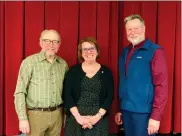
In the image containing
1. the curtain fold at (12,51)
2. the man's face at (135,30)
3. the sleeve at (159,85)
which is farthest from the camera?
the curtain fold at (12,51)

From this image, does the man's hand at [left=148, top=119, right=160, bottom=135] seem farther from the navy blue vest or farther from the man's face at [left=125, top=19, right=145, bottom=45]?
the man's face at [left=125, top=19, right=145, bottom=45]

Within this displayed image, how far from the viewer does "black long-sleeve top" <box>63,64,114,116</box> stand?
74.9 inches

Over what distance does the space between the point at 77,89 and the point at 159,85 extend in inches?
24.6

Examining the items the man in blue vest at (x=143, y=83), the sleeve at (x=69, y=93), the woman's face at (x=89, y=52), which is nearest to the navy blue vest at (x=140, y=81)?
the man in blue vest at (x=143, y=83)

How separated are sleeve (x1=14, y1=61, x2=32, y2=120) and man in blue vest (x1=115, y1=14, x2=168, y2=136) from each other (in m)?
0.77

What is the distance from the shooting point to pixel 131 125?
74.2 inches

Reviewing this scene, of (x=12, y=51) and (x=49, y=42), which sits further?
(x=12, y=51)

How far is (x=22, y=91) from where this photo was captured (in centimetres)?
186

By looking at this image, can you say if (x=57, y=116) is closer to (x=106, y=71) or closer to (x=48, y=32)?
(x=106, y=71)

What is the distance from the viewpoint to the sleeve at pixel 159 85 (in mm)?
1696

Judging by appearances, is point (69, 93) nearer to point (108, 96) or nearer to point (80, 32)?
point (108, 96)

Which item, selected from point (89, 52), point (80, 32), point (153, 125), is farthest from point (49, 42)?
point (153, 125)

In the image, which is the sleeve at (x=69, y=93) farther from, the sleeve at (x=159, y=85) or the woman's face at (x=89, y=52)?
the sleeve at (x=159, y=85)

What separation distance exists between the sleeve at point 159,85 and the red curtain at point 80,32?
717 millimetres
